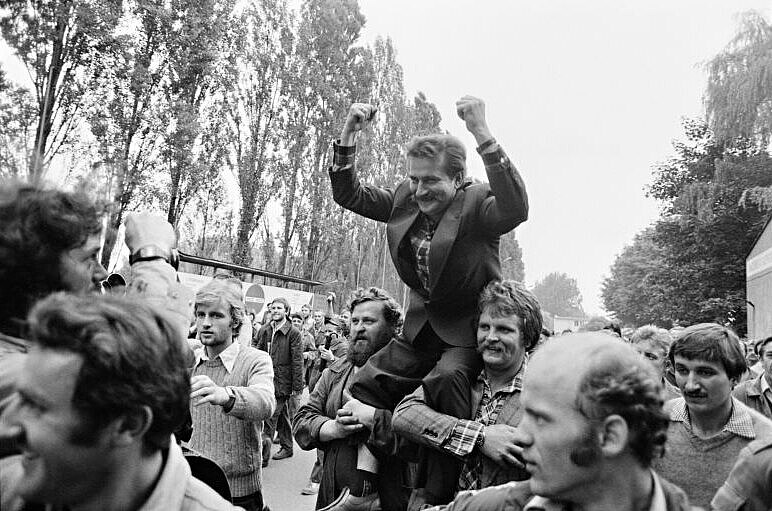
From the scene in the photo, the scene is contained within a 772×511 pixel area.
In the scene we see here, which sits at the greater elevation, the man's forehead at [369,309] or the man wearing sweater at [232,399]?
the man's forehead at [369,309]

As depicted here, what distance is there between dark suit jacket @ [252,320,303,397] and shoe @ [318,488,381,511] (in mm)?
6441

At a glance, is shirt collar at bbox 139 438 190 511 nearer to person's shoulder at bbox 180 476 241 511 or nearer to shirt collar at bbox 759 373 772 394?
person's shoulder at bbox 180 476 241 511

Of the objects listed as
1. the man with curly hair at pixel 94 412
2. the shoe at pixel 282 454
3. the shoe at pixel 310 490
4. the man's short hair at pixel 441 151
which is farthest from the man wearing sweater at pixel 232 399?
the shoe at pixel 282 454

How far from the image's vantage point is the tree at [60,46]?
16.0m

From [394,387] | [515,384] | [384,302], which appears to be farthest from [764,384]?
[394,387]

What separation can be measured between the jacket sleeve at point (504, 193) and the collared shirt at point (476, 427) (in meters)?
0.57

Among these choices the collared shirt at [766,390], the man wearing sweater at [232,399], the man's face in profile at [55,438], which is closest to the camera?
the man's face in profile at [55,438]

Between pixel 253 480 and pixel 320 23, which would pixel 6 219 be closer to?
pixel 253 480

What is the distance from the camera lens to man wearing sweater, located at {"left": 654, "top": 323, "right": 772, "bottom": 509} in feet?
8.77

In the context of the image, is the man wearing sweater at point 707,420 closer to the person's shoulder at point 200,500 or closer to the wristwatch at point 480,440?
the wristwatch at point 480,440

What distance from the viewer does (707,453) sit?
2.73m

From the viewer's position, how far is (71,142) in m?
17.2

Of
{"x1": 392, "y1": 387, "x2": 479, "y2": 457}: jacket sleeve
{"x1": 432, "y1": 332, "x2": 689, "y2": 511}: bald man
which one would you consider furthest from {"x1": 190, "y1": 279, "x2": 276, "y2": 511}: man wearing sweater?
{"x1": 432, "y1": 332, "x2": 689, "y2": 511}: bald man

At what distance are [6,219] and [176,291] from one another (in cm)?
42
